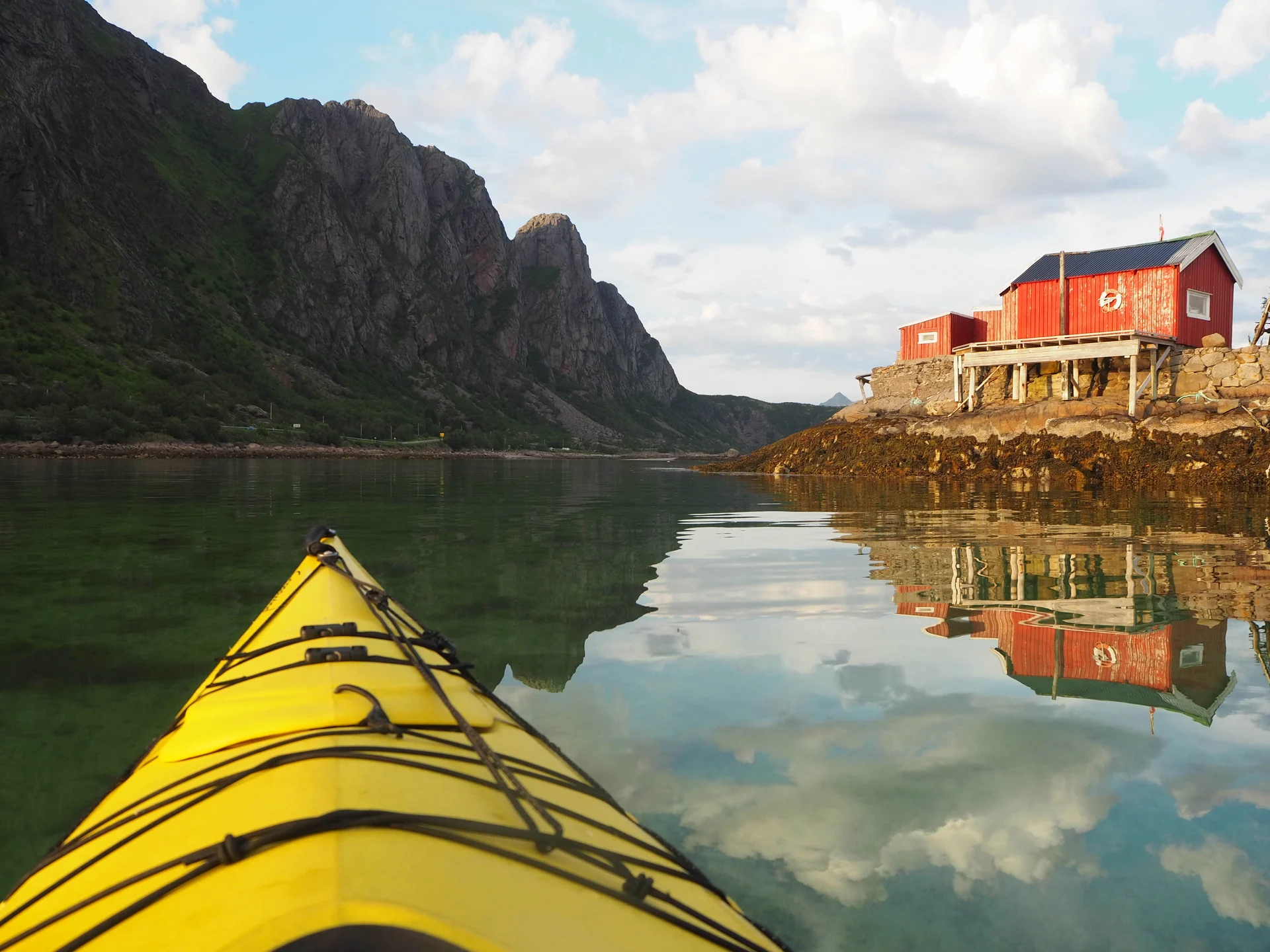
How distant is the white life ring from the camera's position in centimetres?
2897

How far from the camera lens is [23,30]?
89375mm

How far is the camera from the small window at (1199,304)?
28609 mm

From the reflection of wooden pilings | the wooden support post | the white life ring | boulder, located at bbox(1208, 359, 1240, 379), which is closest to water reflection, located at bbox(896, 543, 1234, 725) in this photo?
the reflection of wooden pilings

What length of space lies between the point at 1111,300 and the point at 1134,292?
76cm

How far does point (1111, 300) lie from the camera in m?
29.2

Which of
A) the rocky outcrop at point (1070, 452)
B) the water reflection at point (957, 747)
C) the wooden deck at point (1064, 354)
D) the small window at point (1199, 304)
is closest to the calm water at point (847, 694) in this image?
the water reflection at point (957, 747)

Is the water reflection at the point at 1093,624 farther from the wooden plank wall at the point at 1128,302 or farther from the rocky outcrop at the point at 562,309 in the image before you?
the rocky outcrop at the point at 562,309

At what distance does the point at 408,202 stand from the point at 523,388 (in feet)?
129

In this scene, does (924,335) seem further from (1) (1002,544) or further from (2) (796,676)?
(2) (796,676)

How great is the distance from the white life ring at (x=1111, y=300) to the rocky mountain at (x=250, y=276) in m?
57.4

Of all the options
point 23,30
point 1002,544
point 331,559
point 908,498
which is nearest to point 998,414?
point 908,498

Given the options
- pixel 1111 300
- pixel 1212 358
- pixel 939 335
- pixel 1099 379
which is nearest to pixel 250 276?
pixel 939 335

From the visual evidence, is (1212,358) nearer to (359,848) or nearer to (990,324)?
(990,324)

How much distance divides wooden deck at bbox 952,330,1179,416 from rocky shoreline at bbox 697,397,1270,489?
1.45 metres
